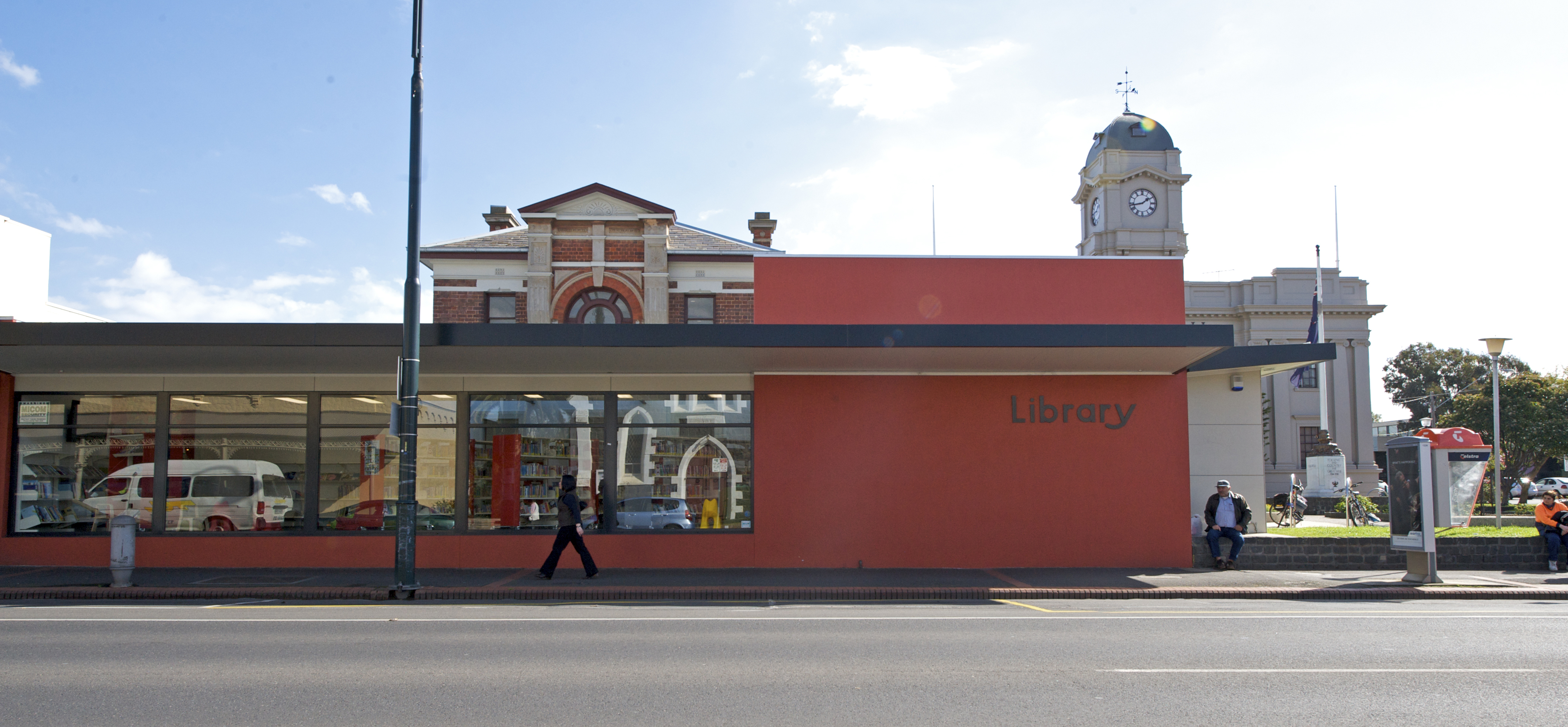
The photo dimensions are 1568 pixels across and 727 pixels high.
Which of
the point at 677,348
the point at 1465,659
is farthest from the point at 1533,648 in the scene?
→ the point at 677,348

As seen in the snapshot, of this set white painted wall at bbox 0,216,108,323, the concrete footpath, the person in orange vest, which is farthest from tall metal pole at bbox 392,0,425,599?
the person in orange vest

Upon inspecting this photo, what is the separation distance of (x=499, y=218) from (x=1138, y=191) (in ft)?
98.5

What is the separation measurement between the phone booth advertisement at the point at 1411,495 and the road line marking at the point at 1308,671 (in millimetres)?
6940

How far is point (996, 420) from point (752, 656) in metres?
8.38

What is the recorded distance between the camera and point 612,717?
19.8ft

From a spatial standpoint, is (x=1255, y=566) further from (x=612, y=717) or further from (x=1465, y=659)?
(x=612, y=717)

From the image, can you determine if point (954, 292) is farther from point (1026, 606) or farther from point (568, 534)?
point (568, 534)

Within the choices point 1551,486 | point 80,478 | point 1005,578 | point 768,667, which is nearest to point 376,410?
point 80,478

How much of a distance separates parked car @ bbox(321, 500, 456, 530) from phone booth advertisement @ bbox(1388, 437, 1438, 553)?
13756 mm

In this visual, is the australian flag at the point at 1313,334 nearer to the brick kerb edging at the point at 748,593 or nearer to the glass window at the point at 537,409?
the brick kerb edging at the point at 748,593

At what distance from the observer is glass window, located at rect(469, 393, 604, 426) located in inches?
612

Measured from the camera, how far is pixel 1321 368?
44656 mm

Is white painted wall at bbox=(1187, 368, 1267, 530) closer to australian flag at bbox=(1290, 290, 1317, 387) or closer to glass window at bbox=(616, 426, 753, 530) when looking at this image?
glass window at bbox=(616, 426, 753, 530)

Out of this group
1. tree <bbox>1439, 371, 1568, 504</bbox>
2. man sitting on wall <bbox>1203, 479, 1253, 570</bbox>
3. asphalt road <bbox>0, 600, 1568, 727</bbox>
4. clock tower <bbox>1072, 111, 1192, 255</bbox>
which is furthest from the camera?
clock tower <bbox>1072, 111, 1192, 255</bbox>
